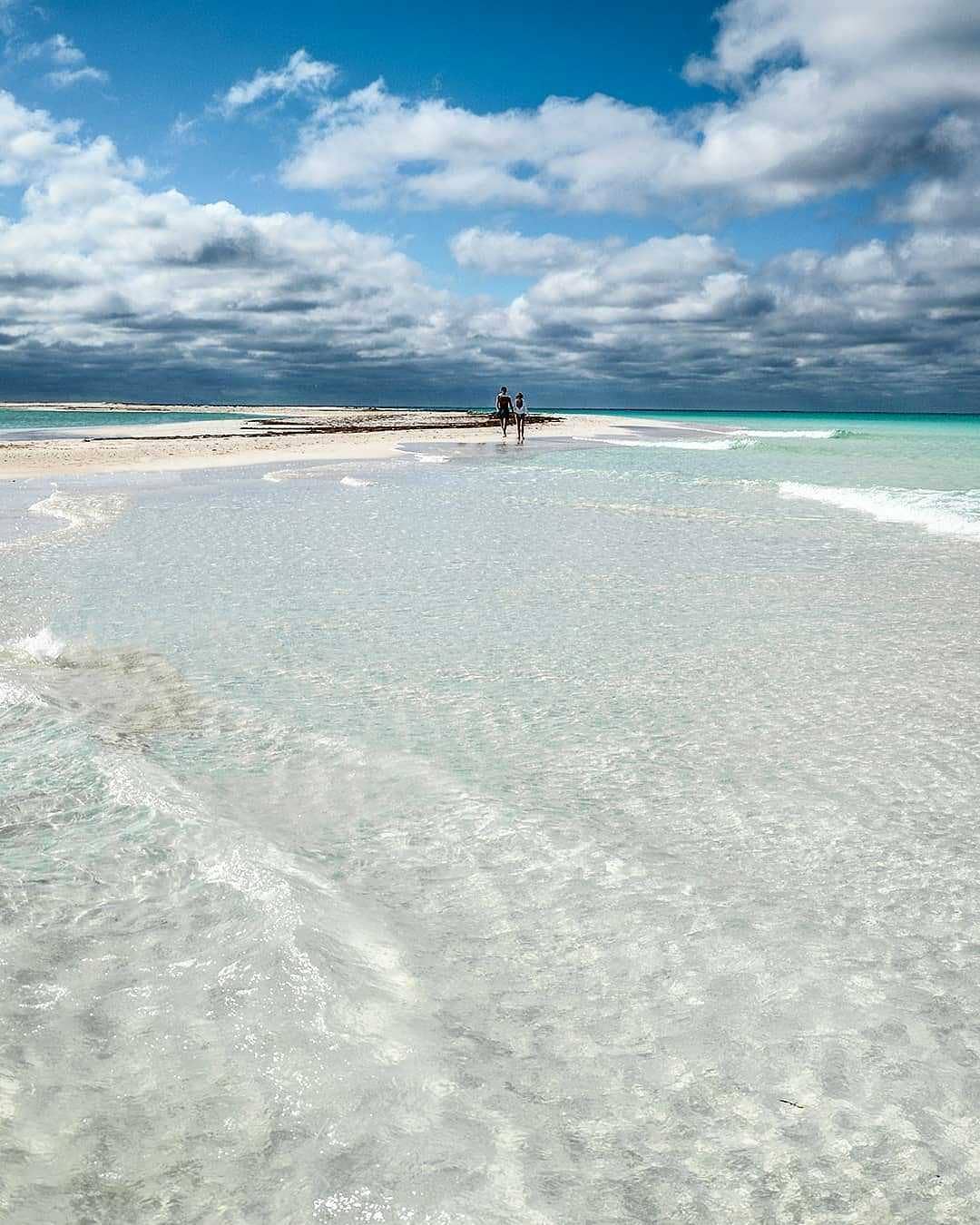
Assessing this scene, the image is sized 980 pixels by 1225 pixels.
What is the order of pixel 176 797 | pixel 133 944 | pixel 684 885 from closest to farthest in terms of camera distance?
pixel 133 944 < pixel 684 885 < pixel 176 797

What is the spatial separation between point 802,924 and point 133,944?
2.49m

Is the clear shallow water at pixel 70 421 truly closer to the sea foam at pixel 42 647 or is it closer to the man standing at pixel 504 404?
the man standing at pixel 504 404

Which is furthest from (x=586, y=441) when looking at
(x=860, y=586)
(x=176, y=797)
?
(x=176, y=797)

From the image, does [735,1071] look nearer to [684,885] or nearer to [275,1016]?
[684,885]

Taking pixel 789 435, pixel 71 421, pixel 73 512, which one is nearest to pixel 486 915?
pixel 73 512

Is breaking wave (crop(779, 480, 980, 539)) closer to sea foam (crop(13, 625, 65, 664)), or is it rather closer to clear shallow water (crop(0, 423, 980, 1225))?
clear shallow water (crop(0, 423, 980, 1225))

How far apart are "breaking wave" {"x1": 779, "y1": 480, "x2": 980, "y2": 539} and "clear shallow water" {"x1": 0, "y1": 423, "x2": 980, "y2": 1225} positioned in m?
8.10

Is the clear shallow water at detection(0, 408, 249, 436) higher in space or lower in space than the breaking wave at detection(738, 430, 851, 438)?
higher

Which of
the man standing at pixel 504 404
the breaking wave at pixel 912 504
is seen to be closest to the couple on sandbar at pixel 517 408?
the man standing at pixel 504 404

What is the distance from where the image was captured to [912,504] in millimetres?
19797

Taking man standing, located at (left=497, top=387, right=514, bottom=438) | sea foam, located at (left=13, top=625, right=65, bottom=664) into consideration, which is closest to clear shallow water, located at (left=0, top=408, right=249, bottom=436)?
man standing, located at (left=497, top=387, right=514, bottom=438)

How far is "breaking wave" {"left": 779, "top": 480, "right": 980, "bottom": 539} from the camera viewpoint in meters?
16.2

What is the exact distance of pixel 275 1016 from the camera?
3.06m

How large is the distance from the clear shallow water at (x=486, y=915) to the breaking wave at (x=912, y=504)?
810cm
